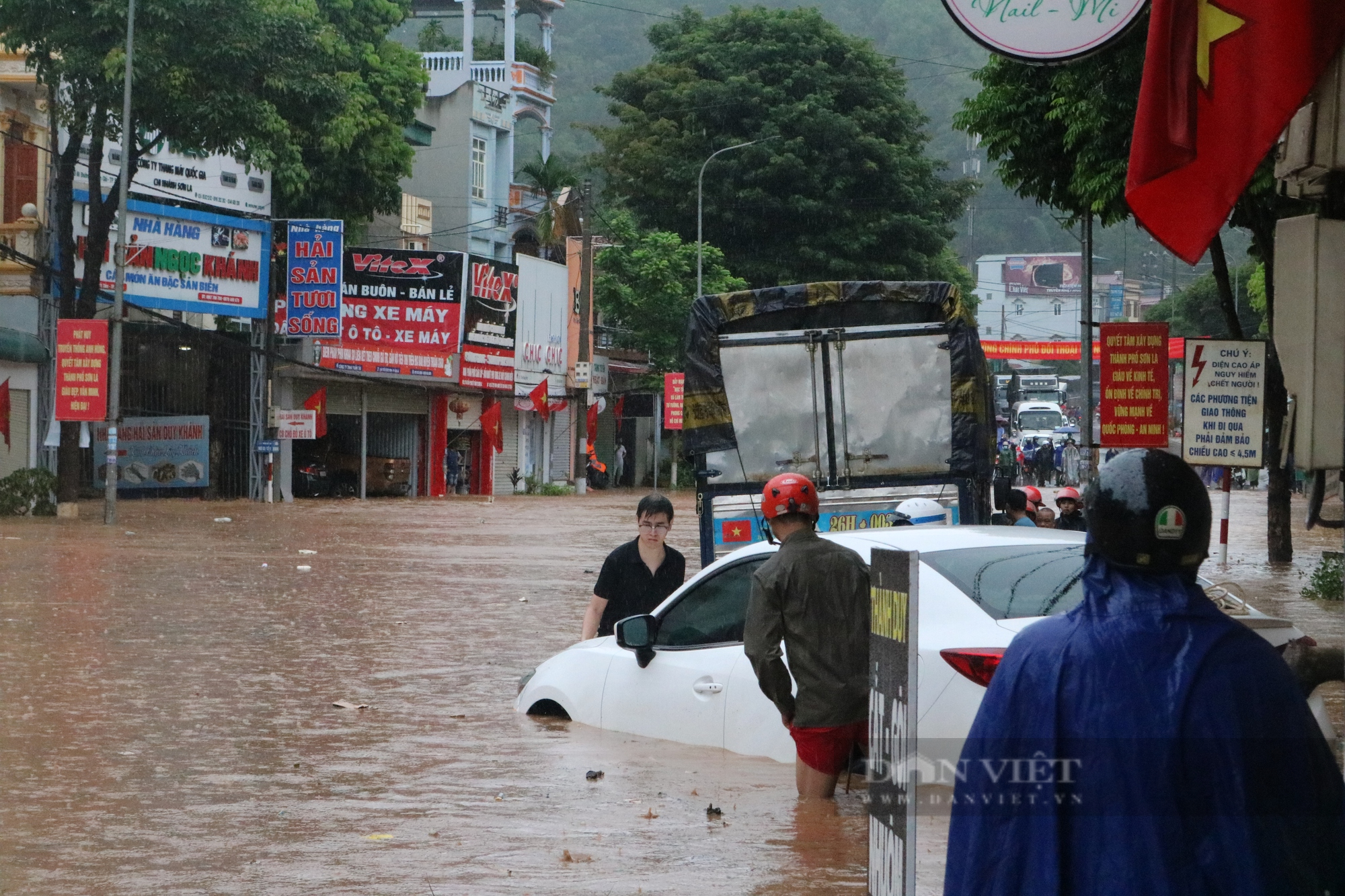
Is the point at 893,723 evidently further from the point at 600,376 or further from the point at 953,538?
the point at 600,376

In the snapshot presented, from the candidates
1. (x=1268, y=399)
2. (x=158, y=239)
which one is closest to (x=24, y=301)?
(x=158, y=239)

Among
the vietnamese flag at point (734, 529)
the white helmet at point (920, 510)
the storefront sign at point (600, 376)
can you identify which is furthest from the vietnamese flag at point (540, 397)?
the white helmet at point (920, 510)

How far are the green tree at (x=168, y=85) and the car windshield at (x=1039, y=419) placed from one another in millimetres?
33094

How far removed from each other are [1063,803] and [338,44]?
123 ft

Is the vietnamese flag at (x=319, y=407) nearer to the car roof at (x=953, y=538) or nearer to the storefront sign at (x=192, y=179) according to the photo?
the storefront sign at (x=192, y=179)

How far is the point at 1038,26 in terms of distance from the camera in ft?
20.7

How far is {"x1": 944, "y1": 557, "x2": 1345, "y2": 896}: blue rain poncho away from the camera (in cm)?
236

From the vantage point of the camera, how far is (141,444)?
36.0 m

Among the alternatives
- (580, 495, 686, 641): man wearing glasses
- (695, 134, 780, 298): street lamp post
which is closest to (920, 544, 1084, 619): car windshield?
(580, 495, 686, 641): man wearing glasses

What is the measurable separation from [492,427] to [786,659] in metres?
38.9

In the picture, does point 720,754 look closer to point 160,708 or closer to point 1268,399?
point 160,708

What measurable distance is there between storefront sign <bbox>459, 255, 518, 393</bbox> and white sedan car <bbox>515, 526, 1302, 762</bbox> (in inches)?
1439

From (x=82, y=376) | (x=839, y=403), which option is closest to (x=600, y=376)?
(x=82, y=376)

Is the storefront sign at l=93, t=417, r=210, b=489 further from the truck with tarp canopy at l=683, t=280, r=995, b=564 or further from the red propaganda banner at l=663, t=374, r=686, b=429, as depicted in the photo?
the truck with tarp canopy at l=683, t=280, r=995, b=564
